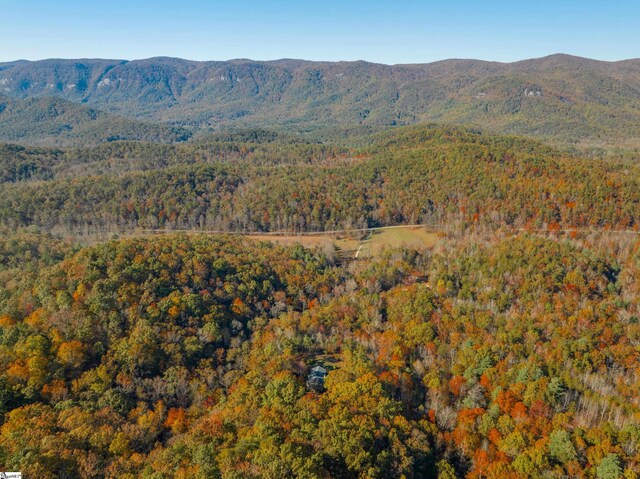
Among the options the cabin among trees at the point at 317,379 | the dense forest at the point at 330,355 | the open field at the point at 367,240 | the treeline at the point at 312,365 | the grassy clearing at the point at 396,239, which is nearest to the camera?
the treeline at the point at 312,365

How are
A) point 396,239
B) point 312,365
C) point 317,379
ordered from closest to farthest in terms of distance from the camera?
point 317,379, point 312,365, point 396,239

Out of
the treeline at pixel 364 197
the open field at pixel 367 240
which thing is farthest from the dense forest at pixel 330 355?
the treeline at pixel 364 197

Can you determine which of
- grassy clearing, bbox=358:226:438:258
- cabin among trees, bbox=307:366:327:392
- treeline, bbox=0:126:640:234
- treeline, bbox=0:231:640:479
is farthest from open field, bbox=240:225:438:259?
Answer: cabin among trees, bbox=307:366:327:392

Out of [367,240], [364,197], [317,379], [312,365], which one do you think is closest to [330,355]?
[312,365]

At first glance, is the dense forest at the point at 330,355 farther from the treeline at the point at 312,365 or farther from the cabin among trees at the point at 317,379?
the cabin among trees at the point at 317,379

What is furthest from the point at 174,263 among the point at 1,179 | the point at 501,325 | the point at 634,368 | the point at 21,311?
the point at 1,179

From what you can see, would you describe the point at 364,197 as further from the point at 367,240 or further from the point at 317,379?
the point at 317,379
